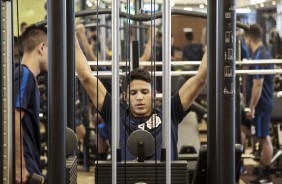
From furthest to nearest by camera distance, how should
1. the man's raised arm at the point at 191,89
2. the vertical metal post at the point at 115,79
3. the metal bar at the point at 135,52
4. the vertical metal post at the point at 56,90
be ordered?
the metal bar at the point at 135,52 < the man's raised arm at the point at 191,89 < the vertical metal post at the point at 115,79 < the vertical metal post at the point at 56,90

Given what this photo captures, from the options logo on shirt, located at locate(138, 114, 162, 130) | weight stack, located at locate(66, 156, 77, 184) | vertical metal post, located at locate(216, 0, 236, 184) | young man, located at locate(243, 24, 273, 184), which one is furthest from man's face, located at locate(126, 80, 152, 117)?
young man, located at locate(243, 24, 273, 184)

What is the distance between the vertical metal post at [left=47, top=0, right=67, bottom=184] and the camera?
216 centimetres

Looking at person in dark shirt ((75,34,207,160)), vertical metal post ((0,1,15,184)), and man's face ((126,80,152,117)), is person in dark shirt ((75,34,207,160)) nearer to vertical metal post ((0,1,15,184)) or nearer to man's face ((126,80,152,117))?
man's face ((126,80,152,117))

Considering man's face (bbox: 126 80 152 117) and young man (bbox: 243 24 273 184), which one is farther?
young man (bbox: 243 24 273 184)

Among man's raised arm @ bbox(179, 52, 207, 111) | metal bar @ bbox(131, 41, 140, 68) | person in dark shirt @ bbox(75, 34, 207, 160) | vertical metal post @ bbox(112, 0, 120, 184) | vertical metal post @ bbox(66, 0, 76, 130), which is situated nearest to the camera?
vertical metal post @ bbox(112, 0, 120, 184)

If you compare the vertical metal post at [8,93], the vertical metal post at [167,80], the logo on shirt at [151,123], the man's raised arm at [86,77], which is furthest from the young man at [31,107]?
the vertical metal post at [167,80]

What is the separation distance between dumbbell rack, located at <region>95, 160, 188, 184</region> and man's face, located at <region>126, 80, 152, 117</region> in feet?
2.15

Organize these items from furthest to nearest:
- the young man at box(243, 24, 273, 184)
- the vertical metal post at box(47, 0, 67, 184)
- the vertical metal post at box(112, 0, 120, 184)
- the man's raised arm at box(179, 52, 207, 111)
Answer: the young man at box(243, 24, 273, 184), the man's raised arm at box(179, 52, 207, 111), the vertical metal post at box(112, 0, 120, 184), the vertical metal post at box(47, 0, 67, 184)

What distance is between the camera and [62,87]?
2.18m

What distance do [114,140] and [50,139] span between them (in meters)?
0.30

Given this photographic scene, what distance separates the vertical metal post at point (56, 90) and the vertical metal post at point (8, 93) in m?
0.33

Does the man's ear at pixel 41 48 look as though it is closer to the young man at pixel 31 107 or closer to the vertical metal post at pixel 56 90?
the young man at pixel 31 107

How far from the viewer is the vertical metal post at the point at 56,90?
2.16 m

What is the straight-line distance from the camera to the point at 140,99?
3.27 metres
